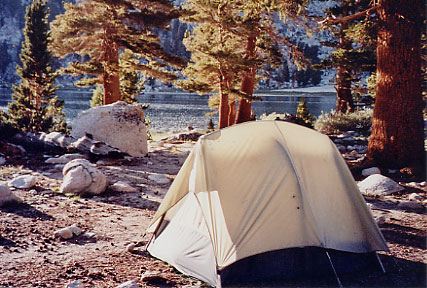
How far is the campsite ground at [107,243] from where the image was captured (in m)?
4.21

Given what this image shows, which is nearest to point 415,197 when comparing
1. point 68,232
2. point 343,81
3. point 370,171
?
point 370,171

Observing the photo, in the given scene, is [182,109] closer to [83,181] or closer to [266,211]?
[83,181]

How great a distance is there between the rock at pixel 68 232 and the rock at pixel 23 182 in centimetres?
313

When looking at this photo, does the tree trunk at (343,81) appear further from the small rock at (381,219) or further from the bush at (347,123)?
the small rock at (381,219)

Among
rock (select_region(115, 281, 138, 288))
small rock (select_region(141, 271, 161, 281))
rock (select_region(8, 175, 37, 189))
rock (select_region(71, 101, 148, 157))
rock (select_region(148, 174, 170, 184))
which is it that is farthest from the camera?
rock (select_region(71, 101, 148, 157))

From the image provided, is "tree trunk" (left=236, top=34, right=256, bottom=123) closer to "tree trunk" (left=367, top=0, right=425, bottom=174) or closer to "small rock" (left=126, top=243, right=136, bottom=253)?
"tree trunk" (left=367, top=0, right=425, bottom=174)

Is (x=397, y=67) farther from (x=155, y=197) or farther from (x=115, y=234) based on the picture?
(x=115, y=234)

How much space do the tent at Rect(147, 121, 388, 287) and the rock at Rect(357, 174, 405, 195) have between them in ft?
12.1

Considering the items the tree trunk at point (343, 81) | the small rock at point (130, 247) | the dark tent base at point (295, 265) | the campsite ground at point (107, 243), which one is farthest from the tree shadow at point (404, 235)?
the tree trunk at point (343, 81)

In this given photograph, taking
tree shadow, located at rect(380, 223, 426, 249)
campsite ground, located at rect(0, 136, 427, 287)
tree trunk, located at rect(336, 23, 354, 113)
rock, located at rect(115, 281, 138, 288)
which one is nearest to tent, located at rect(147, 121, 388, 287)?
campsite ground, located at rect(0, 136, 427, 287)

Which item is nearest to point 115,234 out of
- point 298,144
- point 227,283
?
point 227,283

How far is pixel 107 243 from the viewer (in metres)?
5.32

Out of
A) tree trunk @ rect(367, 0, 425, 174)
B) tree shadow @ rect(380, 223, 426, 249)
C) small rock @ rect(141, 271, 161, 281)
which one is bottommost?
small rock @ rect(141, 271, 161, 281)

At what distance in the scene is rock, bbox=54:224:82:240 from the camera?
5.43 metres
